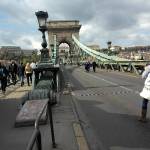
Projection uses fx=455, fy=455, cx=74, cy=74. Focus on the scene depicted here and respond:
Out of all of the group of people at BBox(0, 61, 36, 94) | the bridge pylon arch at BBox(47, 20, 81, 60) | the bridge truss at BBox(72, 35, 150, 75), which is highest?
the bridge pylon arch at BBox(47, 20, 81, 60)

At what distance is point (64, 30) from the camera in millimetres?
124500

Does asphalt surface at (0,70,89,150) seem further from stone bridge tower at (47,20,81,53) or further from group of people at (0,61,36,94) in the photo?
stone bridge tower at (47,20,81,53)

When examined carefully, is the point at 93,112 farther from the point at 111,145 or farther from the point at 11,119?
the point at 111,145

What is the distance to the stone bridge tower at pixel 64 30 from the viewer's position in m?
123

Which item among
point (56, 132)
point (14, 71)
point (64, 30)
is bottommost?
point (14, 71)

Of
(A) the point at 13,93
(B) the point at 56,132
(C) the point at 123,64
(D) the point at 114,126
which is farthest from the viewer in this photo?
(C) the point at 123,64

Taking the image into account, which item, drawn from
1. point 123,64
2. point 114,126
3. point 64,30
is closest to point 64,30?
point 64,30

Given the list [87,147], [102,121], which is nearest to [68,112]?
[102,121]

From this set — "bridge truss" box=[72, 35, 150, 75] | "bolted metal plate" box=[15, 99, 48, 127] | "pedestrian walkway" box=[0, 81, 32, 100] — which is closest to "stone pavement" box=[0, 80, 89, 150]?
"bolted metal plate" box=[15, 99, 48, 127]

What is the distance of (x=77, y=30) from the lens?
125m

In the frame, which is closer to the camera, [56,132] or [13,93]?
[56,132]

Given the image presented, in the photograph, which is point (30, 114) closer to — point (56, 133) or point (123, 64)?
point (56, 133)

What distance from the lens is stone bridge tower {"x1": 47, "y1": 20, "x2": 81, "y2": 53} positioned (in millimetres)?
122875

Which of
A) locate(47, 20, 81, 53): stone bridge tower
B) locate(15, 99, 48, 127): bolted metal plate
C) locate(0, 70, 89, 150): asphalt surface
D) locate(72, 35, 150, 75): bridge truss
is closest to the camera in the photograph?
locate(0, 70, 89, 150): asphalt surface
